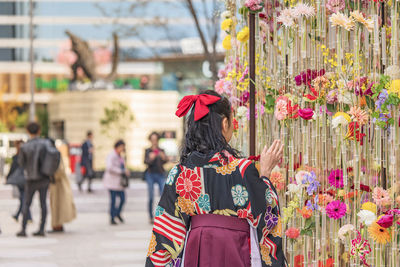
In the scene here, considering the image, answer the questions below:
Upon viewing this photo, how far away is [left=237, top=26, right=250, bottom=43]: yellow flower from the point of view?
546 cm

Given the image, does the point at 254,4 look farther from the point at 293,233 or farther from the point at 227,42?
the point at 293,233

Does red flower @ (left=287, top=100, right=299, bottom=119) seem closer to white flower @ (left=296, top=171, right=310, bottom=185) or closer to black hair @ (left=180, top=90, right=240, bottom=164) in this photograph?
white flower @ (left=296, top=171, right=310, bottom=185)

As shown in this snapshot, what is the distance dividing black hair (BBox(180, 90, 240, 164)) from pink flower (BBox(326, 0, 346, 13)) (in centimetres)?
163

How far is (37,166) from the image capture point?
10742 mm

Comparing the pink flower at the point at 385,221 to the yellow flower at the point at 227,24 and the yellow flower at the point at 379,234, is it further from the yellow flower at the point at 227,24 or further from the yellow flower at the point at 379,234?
the yellow flower at the point at 227,24

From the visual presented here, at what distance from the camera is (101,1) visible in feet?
213

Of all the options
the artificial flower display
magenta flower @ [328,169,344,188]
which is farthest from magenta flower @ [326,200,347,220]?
magenta flower @ [328,169,344,188]

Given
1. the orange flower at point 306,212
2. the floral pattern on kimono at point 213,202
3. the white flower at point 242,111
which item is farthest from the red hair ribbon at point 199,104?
the white flower at point 242,111

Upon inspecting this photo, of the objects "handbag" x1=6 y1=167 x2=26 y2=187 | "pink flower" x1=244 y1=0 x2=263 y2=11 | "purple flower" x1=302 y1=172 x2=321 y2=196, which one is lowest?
"handbag" x1=6 y1=167 x2=26 y2=187

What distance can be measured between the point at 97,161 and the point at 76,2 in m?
36.5

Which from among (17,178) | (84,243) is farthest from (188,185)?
(17,178)

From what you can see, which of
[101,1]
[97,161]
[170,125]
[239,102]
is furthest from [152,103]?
[239,102]

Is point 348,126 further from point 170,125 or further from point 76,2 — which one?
point 76,2

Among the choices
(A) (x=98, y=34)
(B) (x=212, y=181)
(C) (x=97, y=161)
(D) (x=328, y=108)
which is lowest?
(C) (x=97, y=161)
